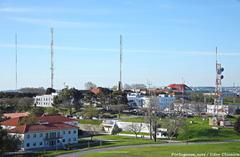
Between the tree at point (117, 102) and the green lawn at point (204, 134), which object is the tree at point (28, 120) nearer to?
the green lawn at point (204, 134)

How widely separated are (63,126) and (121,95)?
35455 mm

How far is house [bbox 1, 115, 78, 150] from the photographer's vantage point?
122ft

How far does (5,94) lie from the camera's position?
69.8 m

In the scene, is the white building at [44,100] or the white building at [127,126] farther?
the white building at [44,100]

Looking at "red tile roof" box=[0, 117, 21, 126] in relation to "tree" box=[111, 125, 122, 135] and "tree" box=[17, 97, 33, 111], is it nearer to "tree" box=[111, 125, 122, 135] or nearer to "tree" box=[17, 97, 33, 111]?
"tree" box=[111, 125, 122, 135]

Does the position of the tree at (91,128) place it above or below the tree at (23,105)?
below

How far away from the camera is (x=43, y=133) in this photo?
126 feet

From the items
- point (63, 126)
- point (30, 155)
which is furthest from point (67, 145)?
point (30, 155)

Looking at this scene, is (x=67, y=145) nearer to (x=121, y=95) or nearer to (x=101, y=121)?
(x=101, y=121)

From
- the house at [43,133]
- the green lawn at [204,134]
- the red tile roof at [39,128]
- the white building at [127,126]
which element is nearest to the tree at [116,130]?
the white building at [127,126]

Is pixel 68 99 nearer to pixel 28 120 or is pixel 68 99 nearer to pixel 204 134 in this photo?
pixel 204 134

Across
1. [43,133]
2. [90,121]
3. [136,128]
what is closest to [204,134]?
[136,128]

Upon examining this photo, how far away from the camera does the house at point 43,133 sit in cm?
3709

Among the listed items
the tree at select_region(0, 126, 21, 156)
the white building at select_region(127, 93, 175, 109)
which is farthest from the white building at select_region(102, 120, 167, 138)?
the white building at select_region(127, 93, 175, 109)
